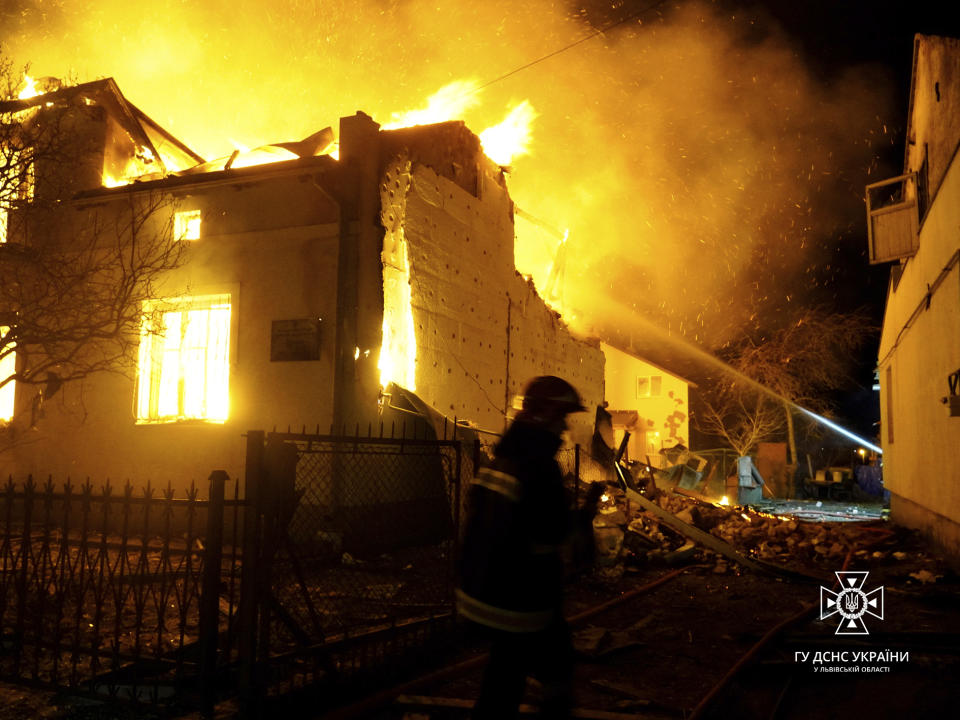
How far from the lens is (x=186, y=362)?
11.3m

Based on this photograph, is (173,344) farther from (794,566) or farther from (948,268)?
(948,268)

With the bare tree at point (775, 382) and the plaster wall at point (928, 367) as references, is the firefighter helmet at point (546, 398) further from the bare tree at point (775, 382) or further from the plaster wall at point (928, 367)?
the bare tree at point (775, 382)

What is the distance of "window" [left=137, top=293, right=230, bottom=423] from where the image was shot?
36.2ft

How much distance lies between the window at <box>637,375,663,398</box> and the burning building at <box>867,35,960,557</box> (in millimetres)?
21111

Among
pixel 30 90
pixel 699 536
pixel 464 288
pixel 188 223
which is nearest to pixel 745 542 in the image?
pixel 699 536

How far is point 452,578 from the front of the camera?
6.43 m

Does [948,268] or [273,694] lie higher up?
[948,268]

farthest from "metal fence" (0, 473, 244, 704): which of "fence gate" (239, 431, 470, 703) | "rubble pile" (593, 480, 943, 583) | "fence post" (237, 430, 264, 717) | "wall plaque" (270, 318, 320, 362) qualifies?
"rubble pile" (593, 480, 943, 583)

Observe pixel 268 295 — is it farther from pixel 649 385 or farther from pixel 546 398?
pixel 649 385

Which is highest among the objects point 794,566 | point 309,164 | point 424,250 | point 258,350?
point 309,164

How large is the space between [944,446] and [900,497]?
6.60m

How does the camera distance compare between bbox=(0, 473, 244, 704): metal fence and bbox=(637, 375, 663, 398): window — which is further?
bbox=(637, 375, 663, 398): window

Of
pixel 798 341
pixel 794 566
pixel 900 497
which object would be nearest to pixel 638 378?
pixel 798 341

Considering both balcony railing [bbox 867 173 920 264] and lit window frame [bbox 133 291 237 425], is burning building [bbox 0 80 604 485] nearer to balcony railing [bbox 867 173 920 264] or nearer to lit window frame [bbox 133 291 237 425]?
lit window frame [bbox 133 291 237 425]
